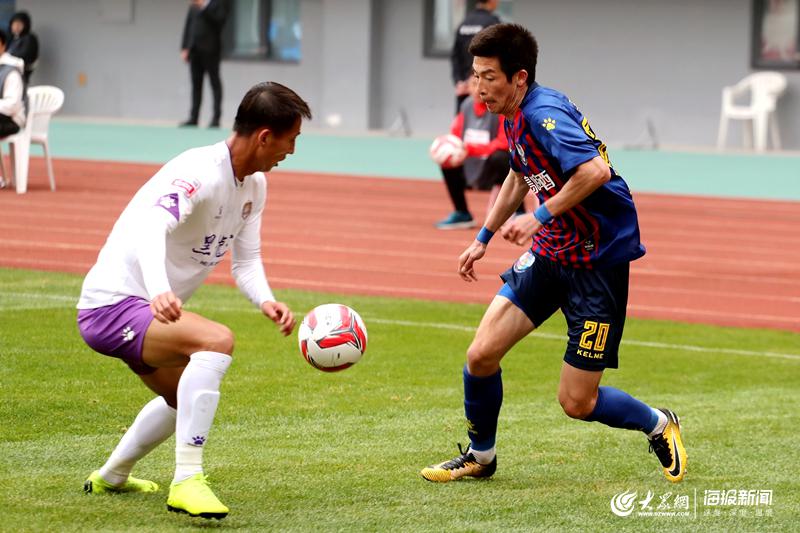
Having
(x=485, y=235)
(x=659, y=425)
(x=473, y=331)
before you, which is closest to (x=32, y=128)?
(x=473, y=331)

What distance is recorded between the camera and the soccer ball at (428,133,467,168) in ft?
47.3

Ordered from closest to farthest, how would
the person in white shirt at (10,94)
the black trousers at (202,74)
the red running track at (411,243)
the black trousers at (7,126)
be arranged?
the red running track at (411,243) < the person in white shirt at (10,94) < the black trousers at (7,126) < the black trousers at (202,74)

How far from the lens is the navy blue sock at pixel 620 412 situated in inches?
225

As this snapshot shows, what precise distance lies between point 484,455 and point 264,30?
23.3 meters

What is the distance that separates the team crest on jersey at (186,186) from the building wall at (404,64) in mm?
20573

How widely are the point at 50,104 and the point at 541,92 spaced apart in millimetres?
12331

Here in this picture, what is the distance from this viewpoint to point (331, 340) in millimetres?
5398

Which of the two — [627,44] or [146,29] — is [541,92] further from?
[146,29]

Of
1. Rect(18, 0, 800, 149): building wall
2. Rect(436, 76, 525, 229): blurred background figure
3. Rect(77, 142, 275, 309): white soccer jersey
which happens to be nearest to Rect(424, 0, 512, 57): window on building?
Rect(18, 0, 800, 149): building wall

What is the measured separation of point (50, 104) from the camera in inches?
661

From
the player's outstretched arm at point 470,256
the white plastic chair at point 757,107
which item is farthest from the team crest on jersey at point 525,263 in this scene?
the white plastic chair at point 757,107

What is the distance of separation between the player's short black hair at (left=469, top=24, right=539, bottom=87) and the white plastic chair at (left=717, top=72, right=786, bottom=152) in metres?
19.0

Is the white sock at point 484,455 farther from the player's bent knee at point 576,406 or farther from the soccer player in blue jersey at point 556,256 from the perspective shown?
the player's bent knee at point 576,406

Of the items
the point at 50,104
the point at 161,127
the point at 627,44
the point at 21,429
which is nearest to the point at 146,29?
the point at 161,127
